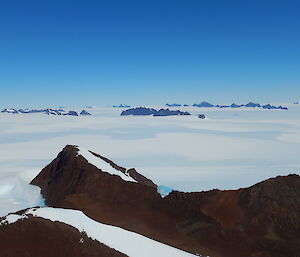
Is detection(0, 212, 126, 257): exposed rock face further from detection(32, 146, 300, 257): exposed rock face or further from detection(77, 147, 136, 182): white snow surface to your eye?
detection(77, 147, 136, 182): white snow surface

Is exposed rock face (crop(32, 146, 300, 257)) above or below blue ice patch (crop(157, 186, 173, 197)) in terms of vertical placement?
above

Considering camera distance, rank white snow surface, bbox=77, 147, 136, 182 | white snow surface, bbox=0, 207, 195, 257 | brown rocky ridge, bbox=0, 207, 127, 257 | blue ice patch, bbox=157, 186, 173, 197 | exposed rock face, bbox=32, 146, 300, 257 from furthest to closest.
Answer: blue ice patch, bbox=157, 186, 173, 197 → white snow surface, bbox=77, 147, 136, 182 → exposed rock face, bbox=32, 146, 300, 257 → white snow surface, bbox=0, 207, 195, 257 → brown rocky ridge, bbox=0, 207, 127, 257

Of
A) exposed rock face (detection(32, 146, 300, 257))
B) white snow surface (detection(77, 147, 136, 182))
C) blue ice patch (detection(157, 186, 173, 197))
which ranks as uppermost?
white snow surface (detection(77, 147, 136, 182))

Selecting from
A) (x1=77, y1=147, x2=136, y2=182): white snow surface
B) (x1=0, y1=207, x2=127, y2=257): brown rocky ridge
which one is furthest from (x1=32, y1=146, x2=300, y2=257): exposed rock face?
(x1=0, y1=207, x2=127, y2=257): brown rocky ridge

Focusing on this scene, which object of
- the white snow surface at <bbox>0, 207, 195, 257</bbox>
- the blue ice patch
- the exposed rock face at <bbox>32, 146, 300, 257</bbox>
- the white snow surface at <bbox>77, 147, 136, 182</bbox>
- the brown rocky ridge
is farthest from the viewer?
the blue ice patch

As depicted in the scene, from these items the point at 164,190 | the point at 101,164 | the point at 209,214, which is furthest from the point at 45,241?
the point at 164,190

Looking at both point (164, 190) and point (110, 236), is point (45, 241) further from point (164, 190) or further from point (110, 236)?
point (164, 190)

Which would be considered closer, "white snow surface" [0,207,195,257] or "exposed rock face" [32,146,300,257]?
"white snow surface" [0,207,195,257]
